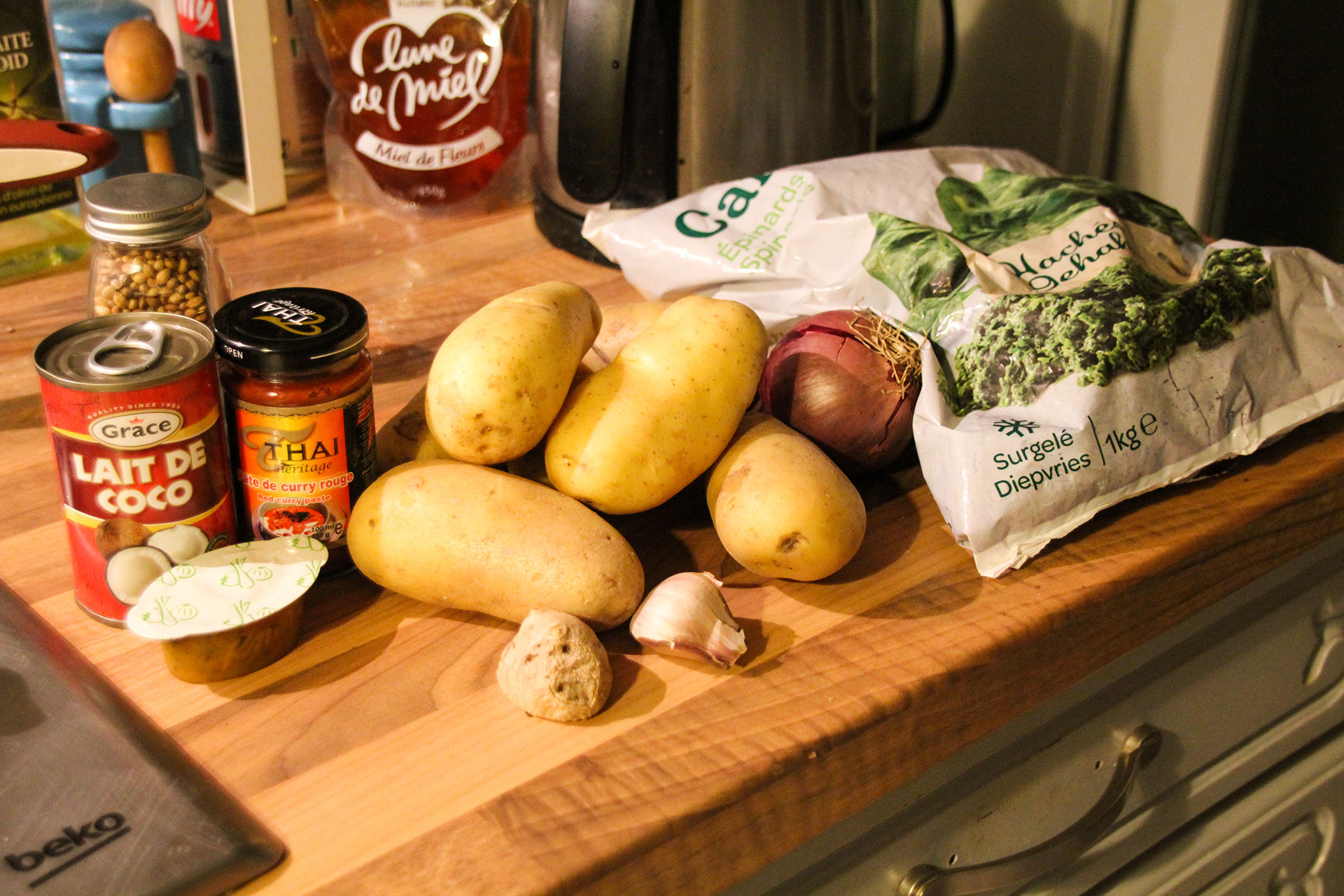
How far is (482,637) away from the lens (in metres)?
0.57

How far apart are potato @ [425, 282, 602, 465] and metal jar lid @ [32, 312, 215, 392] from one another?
113 millimetres

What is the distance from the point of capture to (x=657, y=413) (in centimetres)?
60

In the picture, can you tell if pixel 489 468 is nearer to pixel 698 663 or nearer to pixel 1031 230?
pixel 698 663

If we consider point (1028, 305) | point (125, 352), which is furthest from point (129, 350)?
point (1028, 305)

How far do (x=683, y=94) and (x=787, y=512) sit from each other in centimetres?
46

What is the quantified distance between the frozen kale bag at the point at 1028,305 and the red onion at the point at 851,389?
0.06 ft

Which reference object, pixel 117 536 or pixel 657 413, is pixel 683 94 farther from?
pixel 117 536

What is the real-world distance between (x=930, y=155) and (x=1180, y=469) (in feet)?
1.06

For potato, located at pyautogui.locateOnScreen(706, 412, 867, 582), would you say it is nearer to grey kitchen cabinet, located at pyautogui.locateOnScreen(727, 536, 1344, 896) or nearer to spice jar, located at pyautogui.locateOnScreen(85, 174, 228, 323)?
grey kitchen cabinet, located at pyautogui.locateOnScreen(727, 536, 1344, 896)

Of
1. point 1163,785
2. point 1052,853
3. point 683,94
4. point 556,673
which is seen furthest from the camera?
point 683,94

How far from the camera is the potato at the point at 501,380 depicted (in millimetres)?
571

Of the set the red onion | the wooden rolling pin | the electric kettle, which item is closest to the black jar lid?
the red onion

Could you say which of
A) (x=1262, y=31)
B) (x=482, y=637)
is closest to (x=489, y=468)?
(x=482, y=637)

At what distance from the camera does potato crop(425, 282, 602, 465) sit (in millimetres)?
571
